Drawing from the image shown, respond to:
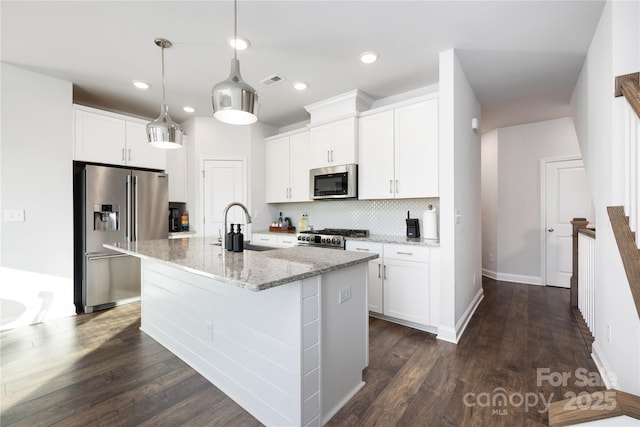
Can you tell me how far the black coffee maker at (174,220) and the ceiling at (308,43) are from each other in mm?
1741

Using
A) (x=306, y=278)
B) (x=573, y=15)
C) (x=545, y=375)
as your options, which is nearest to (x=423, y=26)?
(x=573, y=15)

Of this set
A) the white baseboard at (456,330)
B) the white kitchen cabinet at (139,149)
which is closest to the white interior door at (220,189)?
the white kitchen cabinet at (139,149)

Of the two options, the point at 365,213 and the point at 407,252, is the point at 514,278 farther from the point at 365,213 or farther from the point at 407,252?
the point at 407,252

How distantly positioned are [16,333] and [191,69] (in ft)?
10.4

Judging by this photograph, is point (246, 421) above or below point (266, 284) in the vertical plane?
below

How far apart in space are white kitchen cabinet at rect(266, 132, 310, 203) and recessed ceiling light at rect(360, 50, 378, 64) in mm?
1620

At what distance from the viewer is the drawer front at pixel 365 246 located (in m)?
3.21

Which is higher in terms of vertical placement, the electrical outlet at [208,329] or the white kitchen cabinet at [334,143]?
the white kitchen cabinet at [334,143]

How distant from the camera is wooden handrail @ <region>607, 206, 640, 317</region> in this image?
132 centimetres

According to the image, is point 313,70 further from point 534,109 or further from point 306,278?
point 534,109

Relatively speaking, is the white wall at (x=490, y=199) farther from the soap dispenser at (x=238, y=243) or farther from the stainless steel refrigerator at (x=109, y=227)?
the stainless steel refrigerator at (x=109, y=227)

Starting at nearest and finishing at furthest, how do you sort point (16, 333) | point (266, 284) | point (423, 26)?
point (266, 284)
point (423, 26)
point (16, 333)

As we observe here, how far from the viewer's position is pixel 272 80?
131 inches

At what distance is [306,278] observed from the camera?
1489 mm
